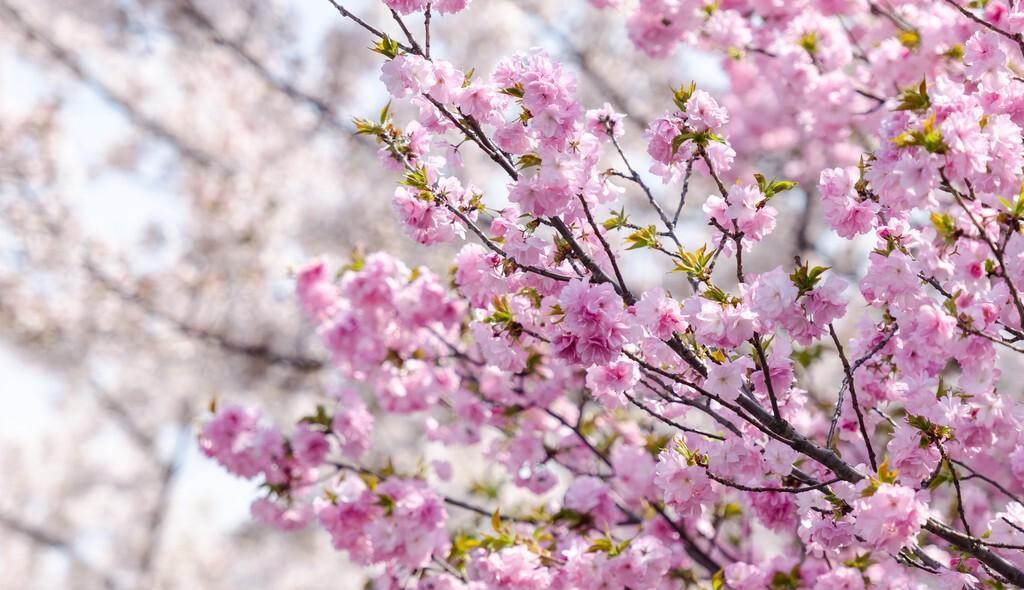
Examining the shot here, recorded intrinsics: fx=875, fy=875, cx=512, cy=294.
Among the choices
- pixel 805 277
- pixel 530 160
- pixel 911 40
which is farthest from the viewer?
pixel 911 40

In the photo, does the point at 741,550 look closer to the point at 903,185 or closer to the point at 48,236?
the point at 903,185

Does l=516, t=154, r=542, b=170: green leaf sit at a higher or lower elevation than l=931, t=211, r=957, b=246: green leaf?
higher

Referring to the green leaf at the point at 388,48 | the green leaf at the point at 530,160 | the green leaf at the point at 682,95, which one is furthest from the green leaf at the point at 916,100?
the green leaf at the point at 388,48

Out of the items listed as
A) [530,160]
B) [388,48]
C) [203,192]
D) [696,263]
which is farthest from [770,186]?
[203,192]

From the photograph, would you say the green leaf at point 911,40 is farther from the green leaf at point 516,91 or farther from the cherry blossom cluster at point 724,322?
the green leaf at point 516,91

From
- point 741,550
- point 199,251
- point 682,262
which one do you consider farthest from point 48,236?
point 682,262

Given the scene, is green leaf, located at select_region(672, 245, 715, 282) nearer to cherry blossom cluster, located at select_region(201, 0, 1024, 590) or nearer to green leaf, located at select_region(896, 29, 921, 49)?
cherry blossom cluster, located at select_region(201, 0, 1024, 590)

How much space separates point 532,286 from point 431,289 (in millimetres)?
1420

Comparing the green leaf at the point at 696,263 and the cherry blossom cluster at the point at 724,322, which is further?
the green leaf at the point at 696,263

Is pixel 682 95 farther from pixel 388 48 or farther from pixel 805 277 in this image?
pixel 388 48

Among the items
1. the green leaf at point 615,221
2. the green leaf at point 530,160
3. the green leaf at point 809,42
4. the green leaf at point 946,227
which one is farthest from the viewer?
the green leaf at point 809,42

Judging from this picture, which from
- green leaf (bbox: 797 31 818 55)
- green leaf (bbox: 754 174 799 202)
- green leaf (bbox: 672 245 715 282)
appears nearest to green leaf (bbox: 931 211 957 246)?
green leaf (bbox: 754 174 799 202)

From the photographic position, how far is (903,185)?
211 centimetres

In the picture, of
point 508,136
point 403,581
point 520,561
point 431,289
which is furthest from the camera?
point 431,289
